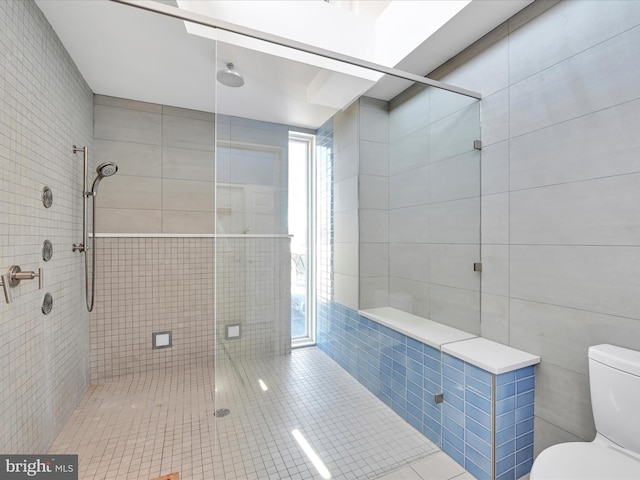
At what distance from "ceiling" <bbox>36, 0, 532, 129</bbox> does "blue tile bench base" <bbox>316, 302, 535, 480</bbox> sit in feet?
4.06

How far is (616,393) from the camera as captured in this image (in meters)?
1.13

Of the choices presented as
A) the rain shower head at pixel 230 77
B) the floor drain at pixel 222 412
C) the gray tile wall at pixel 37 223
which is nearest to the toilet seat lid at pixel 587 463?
the floor drain at pixel 222 412

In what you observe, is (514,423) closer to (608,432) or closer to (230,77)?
(608,432)

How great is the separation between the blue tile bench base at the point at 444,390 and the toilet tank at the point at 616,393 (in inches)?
12.6

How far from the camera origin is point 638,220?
3.91 ft

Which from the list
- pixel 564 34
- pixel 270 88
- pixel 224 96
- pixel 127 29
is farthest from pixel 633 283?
pixel 127 29

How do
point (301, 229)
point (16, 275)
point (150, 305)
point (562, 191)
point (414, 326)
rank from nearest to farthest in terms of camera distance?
point (16, 275), point (562, 191), point (301, 229), point (414, 326), point (150, 305)

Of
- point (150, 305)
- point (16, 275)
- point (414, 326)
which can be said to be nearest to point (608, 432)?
point (414, 326)

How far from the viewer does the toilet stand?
1.03 m

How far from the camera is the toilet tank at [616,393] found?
42.6 inches

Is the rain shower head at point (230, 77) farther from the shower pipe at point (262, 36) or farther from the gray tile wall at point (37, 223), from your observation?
the gray tile wall at point (37, 223)

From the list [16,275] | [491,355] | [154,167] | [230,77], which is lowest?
[491,355]

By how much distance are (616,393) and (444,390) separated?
704 millimetres

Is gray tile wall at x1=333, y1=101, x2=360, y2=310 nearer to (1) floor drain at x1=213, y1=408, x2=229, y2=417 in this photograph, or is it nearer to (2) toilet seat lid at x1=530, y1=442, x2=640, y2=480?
(1) floor drain at x1=213, y1=408, x2=229, y2=417
